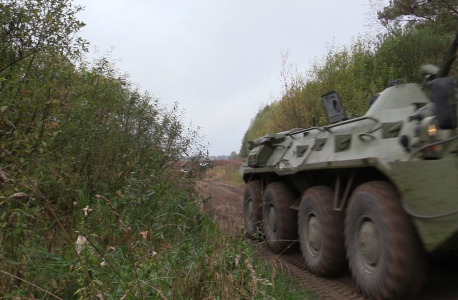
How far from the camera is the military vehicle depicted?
347 cm

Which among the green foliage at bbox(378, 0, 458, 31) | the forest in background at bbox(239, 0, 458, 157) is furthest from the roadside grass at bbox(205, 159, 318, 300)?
the green foliage at bbox(378, 0, 458, 31)

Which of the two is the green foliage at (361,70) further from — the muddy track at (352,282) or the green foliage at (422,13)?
the muddy track at (352,282)

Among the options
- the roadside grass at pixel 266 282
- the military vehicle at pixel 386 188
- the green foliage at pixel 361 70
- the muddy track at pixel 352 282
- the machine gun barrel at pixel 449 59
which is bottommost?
the muddy track at pixel 352 282

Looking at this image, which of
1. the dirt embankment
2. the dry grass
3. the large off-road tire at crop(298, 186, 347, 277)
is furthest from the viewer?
the dry grass

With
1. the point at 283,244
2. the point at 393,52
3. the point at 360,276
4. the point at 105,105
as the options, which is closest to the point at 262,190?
the point at 283,244

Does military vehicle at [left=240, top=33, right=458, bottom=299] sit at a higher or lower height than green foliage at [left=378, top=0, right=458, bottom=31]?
lower

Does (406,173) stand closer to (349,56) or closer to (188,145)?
(188,145)

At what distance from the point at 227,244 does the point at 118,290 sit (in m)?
1.02

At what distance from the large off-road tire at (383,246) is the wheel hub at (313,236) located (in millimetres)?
892

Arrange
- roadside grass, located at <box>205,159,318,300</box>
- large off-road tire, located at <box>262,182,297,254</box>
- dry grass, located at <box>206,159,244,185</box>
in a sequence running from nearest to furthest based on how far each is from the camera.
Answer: roadside grass, located at <box>205,159,318,300</box> → large off-road tire, located at <box>262,182,297,254</box> → dry grass, located at <box>206,159,244,185</box>

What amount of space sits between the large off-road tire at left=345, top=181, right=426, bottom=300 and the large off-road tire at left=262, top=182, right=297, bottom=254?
7.12 feet

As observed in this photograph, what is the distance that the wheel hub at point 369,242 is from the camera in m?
4.08

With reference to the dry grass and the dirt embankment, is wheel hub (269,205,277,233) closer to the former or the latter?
the dirt embankment

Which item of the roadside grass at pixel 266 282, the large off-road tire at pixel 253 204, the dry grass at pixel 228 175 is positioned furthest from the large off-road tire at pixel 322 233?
the dry grass at pixel 228 175
